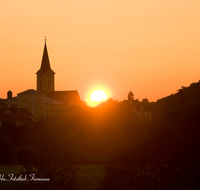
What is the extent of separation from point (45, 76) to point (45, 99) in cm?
2060

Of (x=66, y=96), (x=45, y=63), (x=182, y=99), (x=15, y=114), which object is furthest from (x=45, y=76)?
(x=182, y=99)

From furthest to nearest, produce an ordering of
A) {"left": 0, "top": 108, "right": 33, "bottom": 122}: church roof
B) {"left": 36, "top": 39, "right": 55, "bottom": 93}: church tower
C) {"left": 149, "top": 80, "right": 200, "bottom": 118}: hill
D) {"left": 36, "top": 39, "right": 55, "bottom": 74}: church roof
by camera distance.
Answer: {"left": 36, "top": 39, "right": 55, "bottom": 93}: church tower < {"left": 36, "top": 39, "right": 55, "bottom": 74}: church roof < {"left": 0, "top": 108, "right": 33, "bottom": 122}: church roof < {"left": 149, "top": 80, "right": 200, "bottom": 118}: hill

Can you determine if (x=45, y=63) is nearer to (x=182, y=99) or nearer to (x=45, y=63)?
(x=45, y=63)

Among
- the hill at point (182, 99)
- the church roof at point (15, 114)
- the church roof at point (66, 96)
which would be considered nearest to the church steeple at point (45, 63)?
the church roof at point (66, 96)

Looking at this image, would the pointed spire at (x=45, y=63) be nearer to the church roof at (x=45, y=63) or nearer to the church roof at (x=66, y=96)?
the church roof at (x=45, y=63)

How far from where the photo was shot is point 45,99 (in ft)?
479

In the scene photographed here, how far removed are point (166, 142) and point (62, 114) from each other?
126272 millimetres

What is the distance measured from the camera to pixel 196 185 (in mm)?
22047

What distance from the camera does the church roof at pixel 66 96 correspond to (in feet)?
517

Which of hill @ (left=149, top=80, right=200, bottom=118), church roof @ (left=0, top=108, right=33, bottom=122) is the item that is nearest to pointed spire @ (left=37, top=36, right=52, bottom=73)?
church roof @ (left=0, top=108, right=33, bottom=122)

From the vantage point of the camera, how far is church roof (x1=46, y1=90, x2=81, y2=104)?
158 meters

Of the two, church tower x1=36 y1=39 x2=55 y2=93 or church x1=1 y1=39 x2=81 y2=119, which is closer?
church x1=1 y1=39 x2=81 y2=119

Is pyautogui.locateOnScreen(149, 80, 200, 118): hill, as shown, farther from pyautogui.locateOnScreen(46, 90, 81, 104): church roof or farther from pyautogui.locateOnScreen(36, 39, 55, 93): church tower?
pyautogui.locateOnScreen(36, 39, 55, 93): church tower

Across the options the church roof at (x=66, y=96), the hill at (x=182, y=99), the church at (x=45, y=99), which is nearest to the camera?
the hill at (x=182, y=99)
